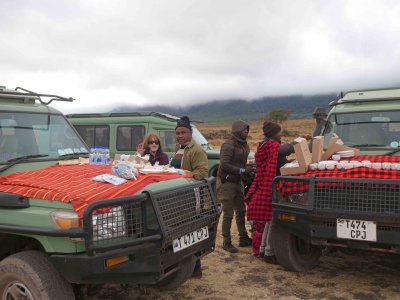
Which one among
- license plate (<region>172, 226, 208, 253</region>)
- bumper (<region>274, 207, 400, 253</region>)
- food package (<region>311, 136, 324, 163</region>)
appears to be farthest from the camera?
food package (<region>311, 136, 324, 163</region>)

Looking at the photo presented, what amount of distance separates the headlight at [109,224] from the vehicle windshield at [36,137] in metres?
1.51

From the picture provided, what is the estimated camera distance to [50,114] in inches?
197

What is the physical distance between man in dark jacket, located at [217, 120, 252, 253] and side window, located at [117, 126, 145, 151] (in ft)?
17.2

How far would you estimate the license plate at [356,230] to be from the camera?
13.7ft

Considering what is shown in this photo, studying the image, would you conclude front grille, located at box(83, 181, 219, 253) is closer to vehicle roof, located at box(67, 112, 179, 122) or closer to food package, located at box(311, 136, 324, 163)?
food package, located at box(311, 136, 324, 163)

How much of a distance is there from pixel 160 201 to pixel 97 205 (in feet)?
2.03

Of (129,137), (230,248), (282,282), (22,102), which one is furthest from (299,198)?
(129,137)

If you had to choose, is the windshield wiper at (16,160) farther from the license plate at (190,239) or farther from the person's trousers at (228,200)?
the person's trousers at (228,200)

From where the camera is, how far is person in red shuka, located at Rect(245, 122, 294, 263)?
17.9 ft

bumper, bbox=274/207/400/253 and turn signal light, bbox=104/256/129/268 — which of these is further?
bumper, bbox=274/207/400/253

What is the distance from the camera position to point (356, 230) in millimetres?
4258

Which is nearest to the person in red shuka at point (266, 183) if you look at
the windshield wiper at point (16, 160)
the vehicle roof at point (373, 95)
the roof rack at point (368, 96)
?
the roof rack at point (368, 96)

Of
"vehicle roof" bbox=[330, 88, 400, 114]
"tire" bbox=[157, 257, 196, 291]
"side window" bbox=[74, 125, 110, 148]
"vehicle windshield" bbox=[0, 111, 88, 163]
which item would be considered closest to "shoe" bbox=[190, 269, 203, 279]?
"tire" bbox=[157, 257, 196, 291]

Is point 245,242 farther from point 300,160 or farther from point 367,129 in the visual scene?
point 367,129
